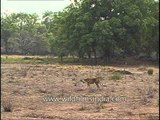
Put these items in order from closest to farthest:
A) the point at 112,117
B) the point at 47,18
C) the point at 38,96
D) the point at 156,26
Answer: the point at 112,117 → the point at 38,96 → the point at 156,26 → the point at 47,18

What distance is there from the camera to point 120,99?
1592 cm

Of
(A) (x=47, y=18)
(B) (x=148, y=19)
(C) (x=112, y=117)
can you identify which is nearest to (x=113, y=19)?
(B) (x=148, y=19)

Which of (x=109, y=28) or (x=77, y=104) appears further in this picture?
(x=109, y=28)

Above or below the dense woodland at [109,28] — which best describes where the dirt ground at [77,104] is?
below

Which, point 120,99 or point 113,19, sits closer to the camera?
point 120,99

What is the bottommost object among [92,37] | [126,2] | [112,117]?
[112,117]

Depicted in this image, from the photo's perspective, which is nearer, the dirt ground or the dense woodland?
the dirt ground

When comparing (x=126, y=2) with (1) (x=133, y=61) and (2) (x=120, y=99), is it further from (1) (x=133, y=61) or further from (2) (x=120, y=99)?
(2) (x=120, y=99)

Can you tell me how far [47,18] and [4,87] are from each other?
3309 inches

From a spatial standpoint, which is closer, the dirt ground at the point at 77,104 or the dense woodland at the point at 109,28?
the dirt ground at the point at 77,104

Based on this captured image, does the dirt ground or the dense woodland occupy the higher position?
A: the dense woodland

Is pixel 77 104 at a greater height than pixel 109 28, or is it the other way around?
pixel 109 28

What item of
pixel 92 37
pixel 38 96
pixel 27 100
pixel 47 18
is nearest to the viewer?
pixel 27 100

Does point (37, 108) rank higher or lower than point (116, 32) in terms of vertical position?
lower
